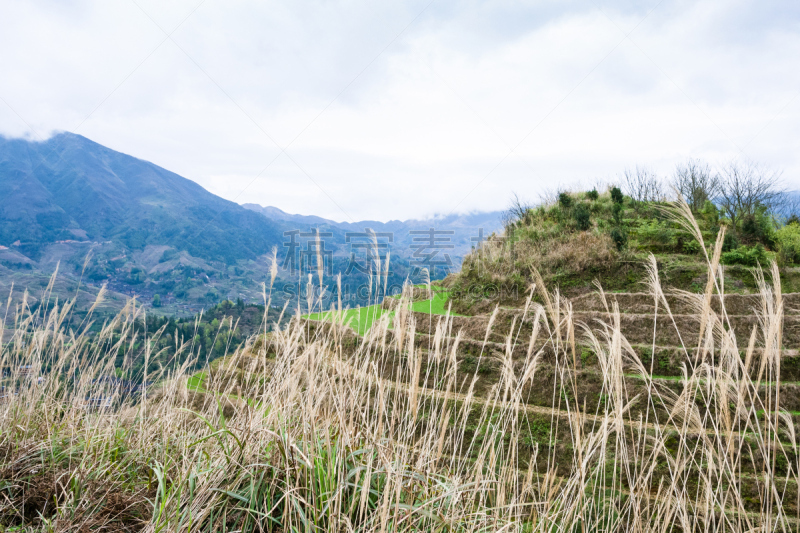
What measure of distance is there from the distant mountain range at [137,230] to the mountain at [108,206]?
300mm

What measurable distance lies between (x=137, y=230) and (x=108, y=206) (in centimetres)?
3715

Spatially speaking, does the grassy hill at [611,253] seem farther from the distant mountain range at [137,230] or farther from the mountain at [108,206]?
the mountain at [108,206]

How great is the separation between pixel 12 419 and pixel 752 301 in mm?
12800

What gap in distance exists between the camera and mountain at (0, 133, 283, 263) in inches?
2736

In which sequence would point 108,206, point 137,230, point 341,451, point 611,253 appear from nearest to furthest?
point 341,451
point 611,253
point 137,230
point 108,206

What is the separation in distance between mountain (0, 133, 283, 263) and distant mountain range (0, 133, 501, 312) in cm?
30

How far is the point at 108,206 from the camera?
371 ft

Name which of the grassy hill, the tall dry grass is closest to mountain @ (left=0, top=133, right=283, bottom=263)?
the grassy hill

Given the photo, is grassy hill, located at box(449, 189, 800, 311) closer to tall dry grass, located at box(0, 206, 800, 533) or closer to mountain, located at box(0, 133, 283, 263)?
tall dry grass, located at box(0, 206, 800, 533)

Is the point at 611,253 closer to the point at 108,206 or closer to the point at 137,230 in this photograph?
the point at 137,230

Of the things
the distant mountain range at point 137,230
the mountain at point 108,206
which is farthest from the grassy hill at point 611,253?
the mountain at point 108,206

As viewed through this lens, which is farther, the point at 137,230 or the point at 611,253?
the point at 137,230

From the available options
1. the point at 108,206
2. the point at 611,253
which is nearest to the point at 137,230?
the point at 108,206

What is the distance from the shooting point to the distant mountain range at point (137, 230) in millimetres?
29453
